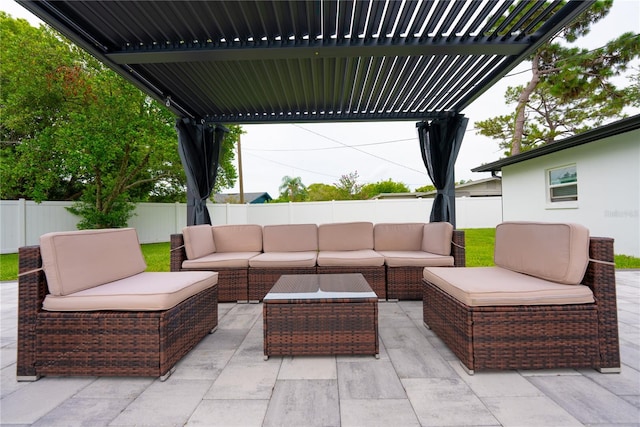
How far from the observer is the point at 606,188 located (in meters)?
5.88

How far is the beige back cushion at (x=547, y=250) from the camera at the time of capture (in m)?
1.73

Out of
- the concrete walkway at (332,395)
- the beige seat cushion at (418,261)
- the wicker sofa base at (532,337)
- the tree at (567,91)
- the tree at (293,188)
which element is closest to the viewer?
the concrete walkway at (332,395)

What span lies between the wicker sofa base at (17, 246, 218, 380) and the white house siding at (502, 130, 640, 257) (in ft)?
25.2

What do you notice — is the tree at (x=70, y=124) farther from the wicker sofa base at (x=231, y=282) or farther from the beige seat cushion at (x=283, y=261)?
the beige seat cushion at (x=283, y=261)

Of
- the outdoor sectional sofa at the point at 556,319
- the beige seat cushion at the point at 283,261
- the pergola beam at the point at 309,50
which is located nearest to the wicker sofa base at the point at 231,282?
the beige seat cushion at the point at 283,261

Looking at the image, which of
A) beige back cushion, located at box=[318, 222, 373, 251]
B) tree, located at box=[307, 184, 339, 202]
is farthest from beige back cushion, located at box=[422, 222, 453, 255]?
tree, located at box=[307, 184, 339, 202]

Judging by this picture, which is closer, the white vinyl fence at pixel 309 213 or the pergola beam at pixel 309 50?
the pergola beam at pixel 309 50

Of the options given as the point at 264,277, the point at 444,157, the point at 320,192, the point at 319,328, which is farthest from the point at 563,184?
the point at 320,192

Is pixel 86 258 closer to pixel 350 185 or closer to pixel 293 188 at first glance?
pixel 350 185

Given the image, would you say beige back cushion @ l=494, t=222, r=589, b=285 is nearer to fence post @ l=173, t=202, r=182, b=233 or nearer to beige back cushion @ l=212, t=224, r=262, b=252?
beige back cushion @ l=212, t=224, r=262, b=252

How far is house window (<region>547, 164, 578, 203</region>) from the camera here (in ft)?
22.2

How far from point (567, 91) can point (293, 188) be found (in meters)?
22.0

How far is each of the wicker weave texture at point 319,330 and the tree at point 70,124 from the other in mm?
7866

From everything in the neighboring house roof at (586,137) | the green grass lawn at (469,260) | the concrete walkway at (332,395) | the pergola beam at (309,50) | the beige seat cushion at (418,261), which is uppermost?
the pergola beam at (309,50)
